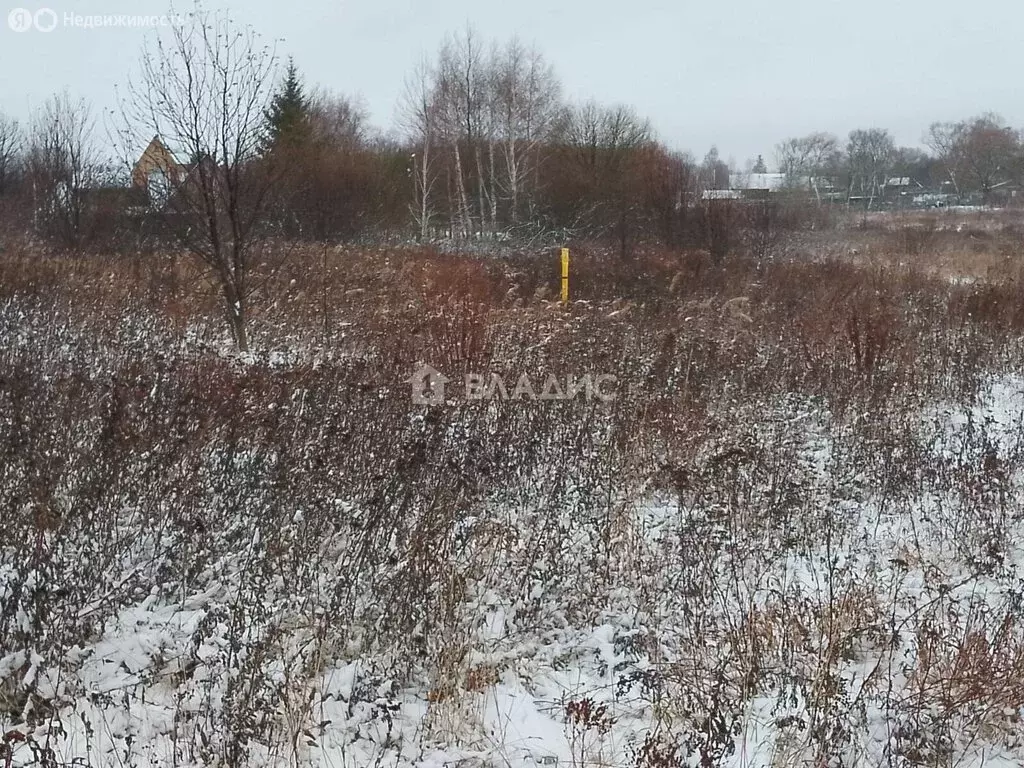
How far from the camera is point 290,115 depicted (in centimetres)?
2495

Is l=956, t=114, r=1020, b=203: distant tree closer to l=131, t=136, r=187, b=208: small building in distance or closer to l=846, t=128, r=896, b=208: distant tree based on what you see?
l=846, t=128, r=896, b=208: distant tree

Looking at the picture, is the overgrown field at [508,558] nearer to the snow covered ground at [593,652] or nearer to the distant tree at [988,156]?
the snow covered ground at [593,652]

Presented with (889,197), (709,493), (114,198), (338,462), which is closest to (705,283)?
(709,493)

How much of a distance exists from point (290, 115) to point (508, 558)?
24.2 meters

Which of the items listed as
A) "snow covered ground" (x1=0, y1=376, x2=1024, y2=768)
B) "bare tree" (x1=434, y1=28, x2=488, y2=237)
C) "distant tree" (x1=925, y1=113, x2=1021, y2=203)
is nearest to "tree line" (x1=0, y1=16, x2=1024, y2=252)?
"bare tree" (x1=434, y1=28, x2=488, y2=237)

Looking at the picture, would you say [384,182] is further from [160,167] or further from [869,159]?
[869,159]

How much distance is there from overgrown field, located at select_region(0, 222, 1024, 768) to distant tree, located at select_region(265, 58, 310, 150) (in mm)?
17206

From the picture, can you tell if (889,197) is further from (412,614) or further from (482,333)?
(412,614)

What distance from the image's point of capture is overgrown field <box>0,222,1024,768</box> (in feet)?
9.46

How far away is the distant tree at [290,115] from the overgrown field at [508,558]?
17206 mm

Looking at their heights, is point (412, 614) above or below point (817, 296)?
below

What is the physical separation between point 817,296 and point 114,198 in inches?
606

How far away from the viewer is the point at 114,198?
17266 millimetres

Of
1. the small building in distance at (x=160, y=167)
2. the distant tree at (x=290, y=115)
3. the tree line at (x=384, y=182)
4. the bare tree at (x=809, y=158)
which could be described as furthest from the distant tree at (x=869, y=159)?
the small building in distance at (x=160, y=167)
